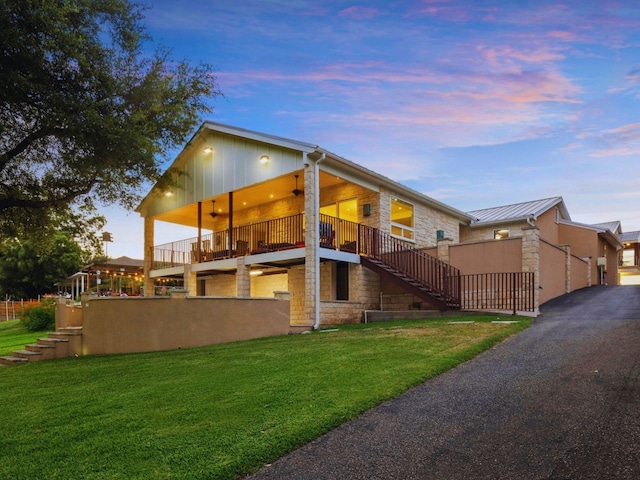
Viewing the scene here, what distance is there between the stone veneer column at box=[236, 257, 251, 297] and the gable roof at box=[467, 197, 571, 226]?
12.5 metres

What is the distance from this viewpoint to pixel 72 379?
25.4ft

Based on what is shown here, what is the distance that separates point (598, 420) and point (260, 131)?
12.9 meters

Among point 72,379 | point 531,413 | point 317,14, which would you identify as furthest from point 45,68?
point 531,413

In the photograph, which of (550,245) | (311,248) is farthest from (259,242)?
(550,245)

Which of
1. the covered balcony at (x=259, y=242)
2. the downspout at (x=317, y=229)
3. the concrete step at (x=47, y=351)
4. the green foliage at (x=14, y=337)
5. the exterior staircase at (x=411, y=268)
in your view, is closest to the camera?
the concrete step at (x=47, y=351)

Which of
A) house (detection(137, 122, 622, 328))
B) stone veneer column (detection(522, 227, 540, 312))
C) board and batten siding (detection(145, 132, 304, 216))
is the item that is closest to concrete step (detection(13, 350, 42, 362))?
house (detection(137, 122, 622, 328))

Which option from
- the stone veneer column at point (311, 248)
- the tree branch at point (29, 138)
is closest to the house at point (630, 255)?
the stone veneer column at point (311, 248)

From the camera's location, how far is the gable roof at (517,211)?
2056 cm

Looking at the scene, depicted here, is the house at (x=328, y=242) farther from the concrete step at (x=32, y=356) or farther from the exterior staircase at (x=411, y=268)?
the concrete step at (x=32, y=356)

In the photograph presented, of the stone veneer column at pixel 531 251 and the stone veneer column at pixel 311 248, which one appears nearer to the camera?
the stone veneer column at pixel 531 251

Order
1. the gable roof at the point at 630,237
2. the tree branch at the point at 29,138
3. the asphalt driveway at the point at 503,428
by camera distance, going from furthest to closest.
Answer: the gable roof at the point at 630,237, the tree branch at the point at 29,138, the asphalt driveway at the point at 503,428

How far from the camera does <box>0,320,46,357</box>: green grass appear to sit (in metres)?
14.6

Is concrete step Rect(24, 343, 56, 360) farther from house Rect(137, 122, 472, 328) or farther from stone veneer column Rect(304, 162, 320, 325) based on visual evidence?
stone veneer column Rect(304, 162, 320, 325)

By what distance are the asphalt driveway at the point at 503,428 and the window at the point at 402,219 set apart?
35.4 ft
